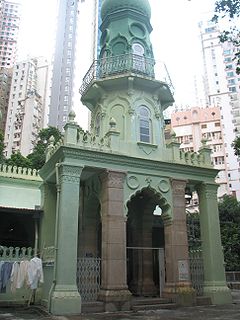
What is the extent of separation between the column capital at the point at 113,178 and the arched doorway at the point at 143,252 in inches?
66.6

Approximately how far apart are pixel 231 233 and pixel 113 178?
61.7ft

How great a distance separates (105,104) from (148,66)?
2862 millimetres

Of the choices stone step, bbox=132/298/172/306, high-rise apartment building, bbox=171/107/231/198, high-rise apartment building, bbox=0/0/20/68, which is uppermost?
high-rise apartment building, bbox=0/0/20/68

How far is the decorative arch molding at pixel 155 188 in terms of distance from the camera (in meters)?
13.8

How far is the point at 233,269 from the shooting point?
1060 inches

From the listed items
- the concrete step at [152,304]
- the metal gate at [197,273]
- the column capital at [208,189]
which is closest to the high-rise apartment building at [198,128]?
the column capital at [208,189]

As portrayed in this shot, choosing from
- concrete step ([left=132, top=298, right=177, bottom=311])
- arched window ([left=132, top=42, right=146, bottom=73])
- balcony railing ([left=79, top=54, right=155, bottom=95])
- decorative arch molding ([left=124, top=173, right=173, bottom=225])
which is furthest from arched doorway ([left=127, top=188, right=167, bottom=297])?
arched window ([left=132, top=42, right=146, bottom=73])

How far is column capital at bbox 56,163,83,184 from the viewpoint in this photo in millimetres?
12531

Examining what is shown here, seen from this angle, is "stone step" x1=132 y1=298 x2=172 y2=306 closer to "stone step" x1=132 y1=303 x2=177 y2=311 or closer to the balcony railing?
"stone step" x1=132 y1=303 x2=177 y2=311

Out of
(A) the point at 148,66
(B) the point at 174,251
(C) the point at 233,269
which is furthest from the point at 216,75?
(B) the point at 174,251

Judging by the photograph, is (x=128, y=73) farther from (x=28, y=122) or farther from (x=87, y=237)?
(x=28, y=122)

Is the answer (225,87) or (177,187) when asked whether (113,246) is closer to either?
(177,187)

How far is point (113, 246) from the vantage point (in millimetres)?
12508

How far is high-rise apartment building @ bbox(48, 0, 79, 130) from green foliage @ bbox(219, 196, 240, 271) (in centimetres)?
5182
